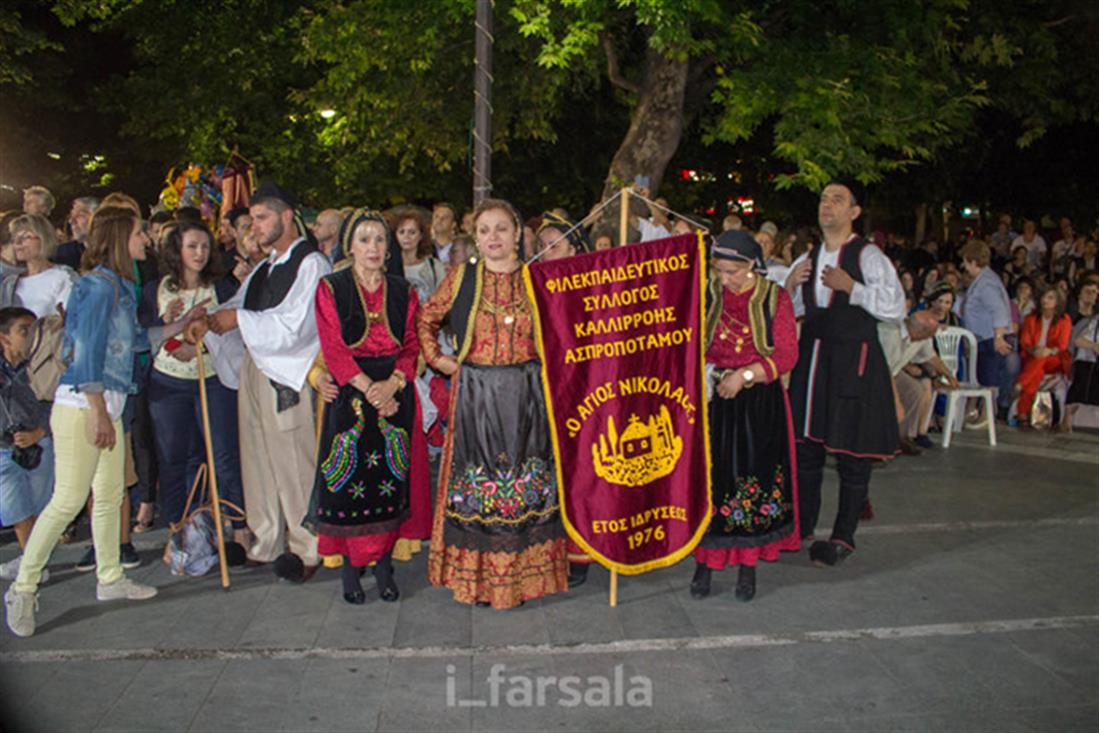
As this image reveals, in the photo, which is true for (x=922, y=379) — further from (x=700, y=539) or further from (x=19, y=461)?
(x=19, y=461)

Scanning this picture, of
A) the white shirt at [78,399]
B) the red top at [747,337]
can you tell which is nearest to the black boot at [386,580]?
the white shirt at [78,399]

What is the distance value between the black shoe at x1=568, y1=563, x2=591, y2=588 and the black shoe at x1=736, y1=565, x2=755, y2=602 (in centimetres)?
91

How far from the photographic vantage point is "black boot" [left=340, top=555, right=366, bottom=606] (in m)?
5.91

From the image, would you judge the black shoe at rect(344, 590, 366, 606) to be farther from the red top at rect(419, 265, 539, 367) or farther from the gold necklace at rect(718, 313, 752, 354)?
the gold necklace at rect(718, 313, 752, 354)

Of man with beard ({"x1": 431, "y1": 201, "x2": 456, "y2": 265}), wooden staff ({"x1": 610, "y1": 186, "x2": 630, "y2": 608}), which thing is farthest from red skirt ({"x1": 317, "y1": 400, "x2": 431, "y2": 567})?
man with beard ({"x1": 431, "y1": 201, "x2": 456, "y2": 265})

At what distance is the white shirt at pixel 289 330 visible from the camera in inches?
233

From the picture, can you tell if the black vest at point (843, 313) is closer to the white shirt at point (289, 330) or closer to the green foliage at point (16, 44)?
the white shirt at point (289, 330)

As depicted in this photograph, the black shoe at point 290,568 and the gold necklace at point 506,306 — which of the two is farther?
the black shoe at point 290,568

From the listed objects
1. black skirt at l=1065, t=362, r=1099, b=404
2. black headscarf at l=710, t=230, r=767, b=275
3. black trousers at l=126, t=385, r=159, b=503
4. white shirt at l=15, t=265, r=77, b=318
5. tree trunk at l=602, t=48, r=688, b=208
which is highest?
tree trunk at l=602, t=48, r=688, b=208

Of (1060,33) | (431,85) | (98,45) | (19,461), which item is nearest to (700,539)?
(19,461)

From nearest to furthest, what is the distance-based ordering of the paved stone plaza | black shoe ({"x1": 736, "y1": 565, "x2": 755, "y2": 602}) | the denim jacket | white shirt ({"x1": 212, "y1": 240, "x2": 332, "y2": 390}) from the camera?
the paved stone plaza
the denim jacket
white shirt ({"x1": 212, "y1": 240, "x2": 332, "y2": 390})
black shoe ({"x1": 736, "y1": 565, "x2": 755, "y2": 602})

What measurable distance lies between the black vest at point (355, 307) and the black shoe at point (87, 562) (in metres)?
2.30

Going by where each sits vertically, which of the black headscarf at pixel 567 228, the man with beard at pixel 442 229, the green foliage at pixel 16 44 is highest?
the green foliage at pixel 16 44

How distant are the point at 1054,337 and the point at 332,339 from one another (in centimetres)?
909
